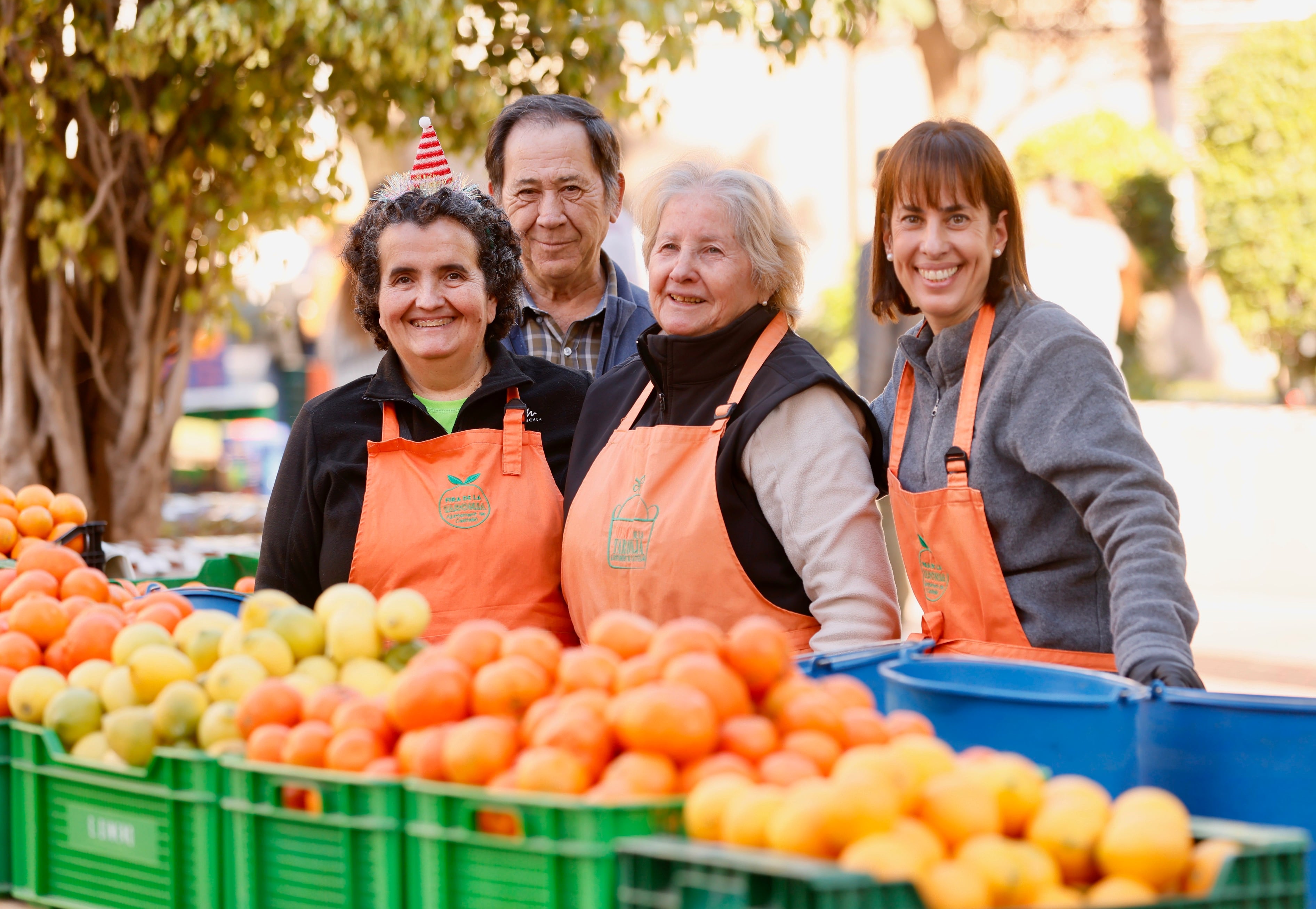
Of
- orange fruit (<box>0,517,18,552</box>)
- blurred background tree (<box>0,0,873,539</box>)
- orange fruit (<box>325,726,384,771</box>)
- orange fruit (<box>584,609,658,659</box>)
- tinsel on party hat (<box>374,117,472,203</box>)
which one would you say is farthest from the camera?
blurred background tree (<box>0,0,873,539</box>)

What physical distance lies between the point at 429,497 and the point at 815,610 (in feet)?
2.68

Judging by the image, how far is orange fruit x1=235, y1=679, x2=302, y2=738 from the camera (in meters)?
1.76

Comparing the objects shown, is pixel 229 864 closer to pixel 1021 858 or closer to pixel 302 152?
pixel 1021 858

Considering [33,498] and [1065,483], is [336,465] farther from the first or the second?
[1065,483]

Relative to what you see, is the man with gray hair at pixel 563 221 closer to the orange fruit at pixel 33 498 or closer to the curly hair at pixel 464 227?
the curly hair at pixel 464 227

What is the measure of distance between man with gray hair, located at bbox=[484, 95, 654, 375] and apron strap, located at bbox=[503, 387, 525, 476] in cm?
53

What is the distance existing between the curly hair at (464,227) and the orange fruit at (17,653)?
3.39ft

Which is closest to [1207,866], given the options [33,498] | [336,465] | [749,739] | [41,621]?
[749,739]

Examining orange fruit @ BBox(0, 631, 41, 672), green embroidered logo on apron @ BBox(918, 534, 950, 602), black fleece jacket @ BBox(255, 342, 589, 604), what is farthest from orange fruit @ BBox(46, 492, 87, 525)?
green embroidered logo on apron @ BBox(918, 534, 950, 602)

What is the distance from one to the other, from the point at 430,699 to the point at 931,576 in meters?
1.17

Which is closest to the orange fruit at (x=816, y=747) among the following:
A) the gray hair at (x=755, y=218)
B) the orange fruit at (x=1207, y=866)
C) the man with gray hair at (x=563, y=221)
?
the orange fruit at (x=1207, y=866)

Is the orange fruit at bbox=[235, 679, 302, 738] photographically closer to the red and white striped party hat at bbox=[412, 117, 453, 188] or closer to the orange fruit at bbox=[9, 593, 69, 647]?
the orange fruit at bbox=[9, 593, 69, 647]

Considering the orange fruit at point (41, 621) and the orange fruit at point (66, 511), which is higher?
the orange fruit at point (66, 511)

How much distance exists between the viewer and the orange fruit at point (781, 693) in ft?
5.40
